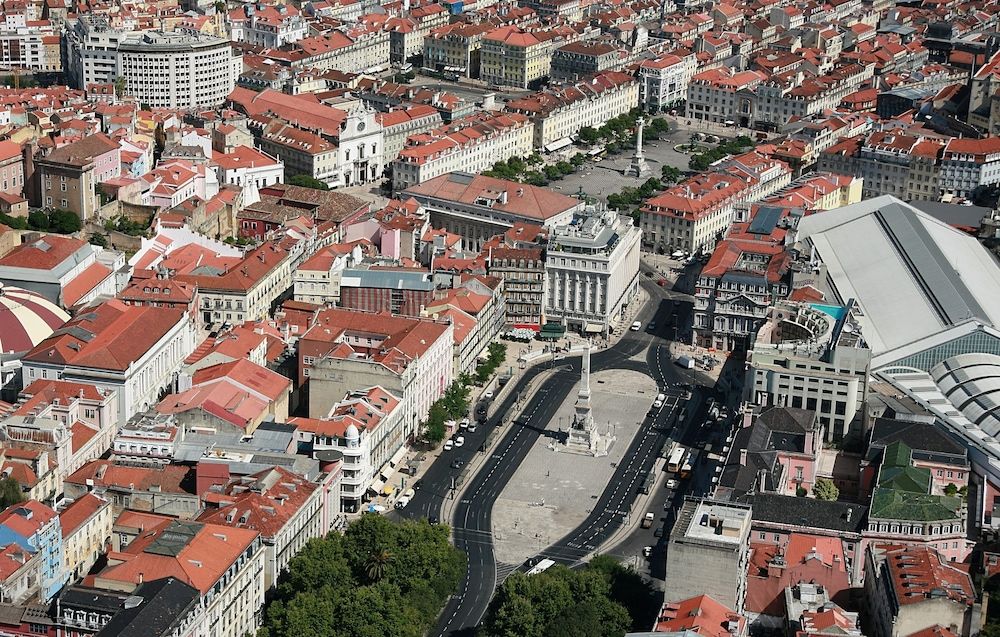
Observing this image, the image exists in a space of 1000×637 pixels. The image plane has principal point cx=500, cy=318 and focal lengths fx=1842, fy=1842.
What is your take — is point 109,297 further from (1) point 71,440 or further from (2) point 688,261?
(2) point 688,261

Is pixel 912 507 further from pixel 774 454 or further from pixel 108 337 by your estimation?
pixel 108 337

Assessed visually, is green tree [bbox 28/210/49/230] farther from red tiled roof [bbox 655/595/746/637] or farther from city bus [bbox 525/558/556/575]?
red tiled roof [bbox 655/595/746/637]

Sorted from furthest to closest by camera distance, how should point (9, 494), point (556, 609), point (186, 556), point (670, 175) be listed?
1. point (670, 175)
2. point (9, 494)
3. point (556, 609)
4. point (186, 556)

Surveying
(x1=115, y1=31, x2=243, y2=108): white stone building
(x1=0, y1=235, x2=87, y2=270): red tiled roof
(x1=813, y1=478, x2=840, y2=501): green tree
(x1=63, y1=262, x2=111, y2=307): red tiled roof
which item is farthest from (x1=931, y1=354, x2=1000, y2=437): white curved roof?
(x1=115, y1=31, x2=243, y2=108): white stone building

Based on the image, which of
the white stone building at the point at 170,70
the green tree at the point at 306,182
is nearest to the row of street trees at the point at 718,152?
the green tree at the point at 306,182

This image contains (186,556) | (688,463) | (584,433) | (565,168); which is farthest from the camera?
(565,168)

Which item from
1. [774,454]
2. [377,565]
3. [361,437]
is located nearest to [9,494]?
[361,437]
